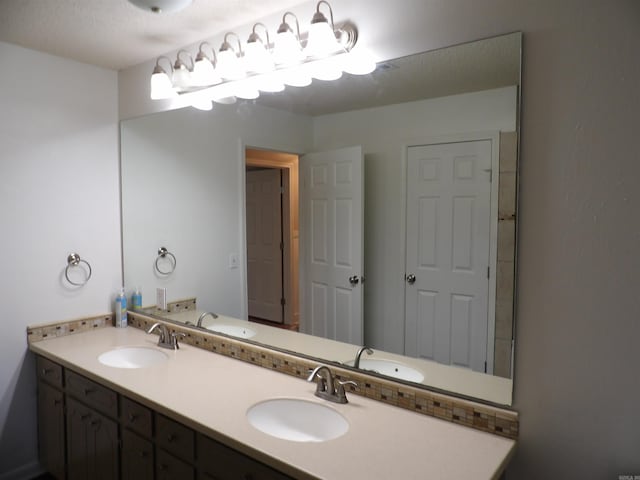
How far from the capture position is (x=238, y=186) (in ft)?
7.79

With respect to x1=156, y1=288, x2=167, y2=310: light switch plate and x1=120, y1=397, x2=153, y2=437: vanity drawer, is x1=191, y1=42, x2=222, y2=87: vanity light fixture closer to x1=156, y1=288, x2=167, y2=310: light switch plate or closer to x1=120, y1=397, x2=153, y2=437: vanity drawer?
x1=156, y1=288, x2=167, y2=310: light switch plate

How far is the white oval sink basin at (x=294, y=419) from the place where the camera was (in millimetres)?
1555

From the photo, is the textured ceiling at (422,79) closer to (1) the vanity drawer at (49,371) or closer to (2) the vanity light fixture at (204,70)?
(2) the vanity light fixture at (204,70)

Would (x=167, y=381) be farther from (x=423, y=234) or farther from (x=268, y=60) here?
(x=268, y=60)

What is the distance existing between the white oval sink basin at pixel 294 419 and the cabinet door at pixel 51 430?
1236 millimetres

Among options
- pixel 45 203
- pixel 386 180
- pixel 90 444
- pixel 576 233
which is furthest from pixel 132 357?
pixel 576 233

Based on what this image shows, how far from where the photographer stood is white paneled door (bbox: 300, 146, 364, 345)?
1882 mm

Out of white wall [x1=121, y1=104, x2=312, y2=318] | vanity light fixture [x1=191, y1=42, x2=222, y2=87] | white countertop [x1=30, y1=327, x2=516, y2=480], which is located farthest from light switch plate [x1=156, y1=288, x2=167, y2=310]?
vanity light fixture [x1=191, y1=42, x2=222, y2=87]

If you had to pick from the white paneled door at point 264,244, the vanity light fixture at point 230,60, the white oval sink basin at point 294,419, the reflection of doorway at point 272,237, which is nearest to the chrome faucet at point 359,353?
the white oval sink basin at point 294,419

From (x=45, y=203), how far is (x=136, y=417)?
129 cm

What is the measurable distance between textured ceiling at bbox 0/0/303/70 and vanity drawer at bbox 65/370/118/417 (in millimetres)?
1567

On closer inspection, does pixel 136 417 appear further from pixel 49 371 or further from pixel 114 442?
pixel 49 371

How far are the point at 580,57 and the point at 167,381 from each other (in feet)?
5.85

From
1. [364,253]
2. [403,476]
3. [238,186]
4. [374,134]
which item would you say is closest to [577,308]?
[403,476]
